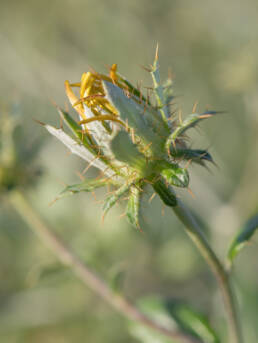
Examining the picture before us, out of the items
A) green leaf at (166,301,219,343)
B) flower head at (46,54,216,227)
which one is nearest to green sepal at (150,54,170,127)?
flower head at (46,54,216,227)

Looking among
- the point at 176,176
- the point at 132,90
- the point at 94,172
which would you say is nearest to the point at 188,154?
the point at 176,176

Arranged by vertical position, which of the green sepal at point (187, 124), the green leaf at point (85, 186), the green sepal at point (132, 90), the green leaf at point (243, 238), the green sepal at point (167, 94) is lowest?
the green leaf at point (243, 238)

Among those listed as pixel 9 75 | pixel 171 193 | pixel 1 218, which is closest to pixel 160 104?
pixel 171 193

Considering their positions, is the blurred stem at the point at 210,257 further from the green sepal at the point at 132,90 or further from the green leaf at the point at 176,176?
the green sepal at the point at 132,90

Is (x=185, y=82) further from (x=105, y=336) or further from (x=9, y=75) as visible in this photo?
(x=105, y=336)

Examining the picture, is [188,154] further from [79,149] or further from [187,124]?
[79,149]

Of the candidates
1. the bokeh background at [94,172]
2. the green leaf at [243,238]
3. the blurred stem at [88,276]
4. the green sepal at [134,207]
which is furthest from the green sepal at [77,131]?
the blurred stem at [88,276]
